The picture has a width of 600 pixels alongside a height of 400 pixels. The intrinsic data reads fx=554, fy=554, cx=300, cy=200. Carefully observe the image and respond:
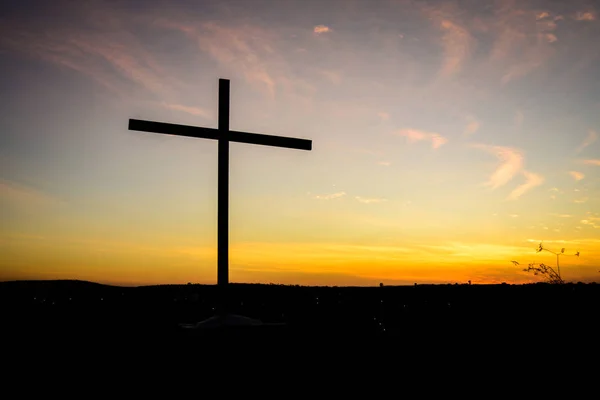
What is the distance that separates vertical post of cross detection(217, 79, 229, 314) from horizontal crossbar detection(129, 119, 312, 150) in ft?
0.78

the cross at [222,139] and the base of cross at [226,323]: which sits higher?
the cross at [222,139]

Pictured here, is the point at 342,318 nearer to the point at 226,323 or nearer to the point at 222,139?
the point at 226,323

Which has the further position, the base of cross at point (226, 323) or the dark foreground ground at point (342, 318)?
the dark foreground ground at point (342, 318)

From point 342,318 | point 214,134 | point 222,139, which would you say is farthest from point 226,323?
point 342,318

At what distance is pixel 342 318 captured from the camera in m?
15.3

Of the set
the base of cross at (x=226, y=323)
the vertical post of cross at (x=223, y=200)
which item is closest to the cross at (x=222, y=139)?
the vertical post of cross at (x=223, y=200)

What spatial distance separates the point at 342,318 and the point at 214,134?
6.58 meters

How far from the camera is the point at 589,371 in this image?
28.0 ft

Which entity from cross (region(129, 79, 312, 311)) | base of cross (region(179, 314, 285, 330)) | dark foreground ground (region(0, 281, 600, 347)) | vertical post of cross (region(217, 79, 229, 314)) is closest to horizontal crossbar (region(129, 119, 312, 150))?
cross (region(129, 79, 312, 311))

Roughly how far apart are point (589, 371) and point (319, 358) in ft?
13.8

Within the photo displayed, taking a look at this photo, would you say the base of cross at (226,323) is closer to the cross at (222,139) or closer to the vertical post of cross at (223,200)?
the vertical post of cross at (223,200)

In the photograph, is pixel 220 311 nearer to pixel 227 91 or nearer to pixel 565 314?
pixel 227 91

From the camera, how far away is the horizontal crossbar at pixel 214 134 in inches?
450

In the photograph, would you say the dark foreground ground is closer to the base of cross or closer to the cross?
the base of cross
